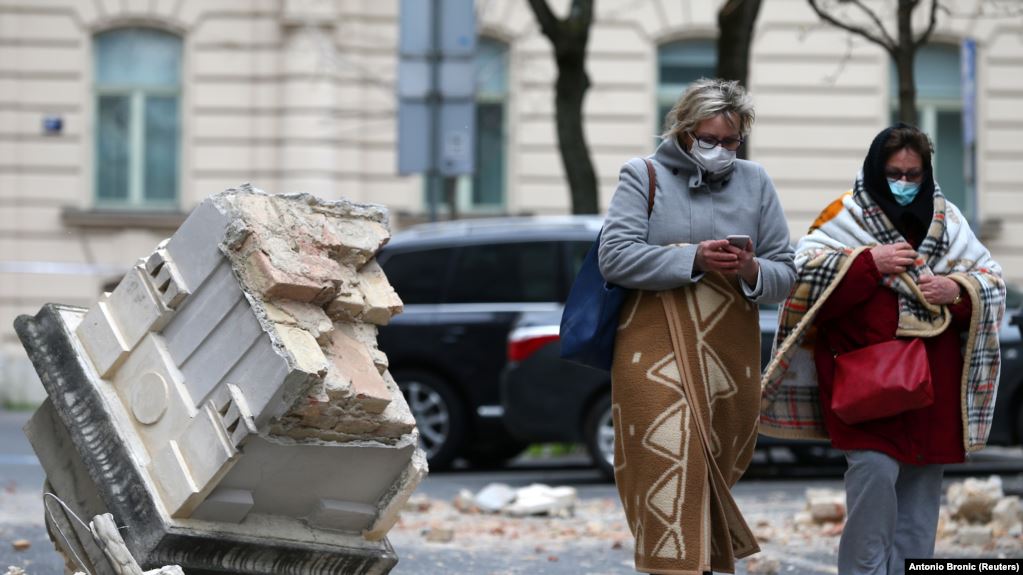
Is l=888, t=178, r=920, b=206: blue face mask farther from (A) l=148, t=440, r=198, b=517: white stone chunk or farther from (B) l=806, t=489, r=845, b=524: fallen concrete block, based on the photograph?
(B) l=806, t=489, r=845, b=524: fallen concrete block

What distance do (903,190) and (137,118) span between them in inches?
680

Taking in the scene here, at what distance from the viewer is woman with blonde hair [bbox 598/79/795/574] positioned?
17.2 ft

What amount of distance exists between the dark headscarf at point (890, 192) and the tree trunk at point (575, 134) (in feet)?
32.5

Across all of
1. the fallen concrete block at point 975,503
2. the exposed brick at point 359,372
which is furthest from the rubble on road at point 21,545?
the fallen concrete block at point 975,503

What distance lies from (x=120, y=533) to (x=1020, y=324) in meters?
5.86

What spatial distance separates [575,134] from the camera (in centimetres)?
1591

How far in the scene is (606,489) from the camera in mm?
11719

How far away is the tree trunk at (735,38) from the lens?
14188 mm

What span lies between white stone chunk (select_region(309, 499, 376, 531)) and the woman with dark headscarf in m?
1.37

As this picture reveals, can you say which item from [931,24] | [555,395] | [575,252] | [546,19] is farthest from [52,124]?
[931,24]

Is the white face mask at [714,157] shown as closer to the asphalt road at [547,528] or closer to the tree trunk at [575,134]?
the asphalt road at [547,528]

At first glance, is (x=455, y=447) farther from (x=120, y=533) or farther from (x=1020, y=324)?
(x=120, y=533)

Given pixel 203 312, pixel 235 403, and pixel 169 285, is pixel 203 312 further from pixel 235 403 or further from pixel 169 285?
pixel 235 403

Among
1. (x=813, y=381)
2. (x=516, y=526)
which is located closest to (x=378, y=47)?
(x=516, y=526)
